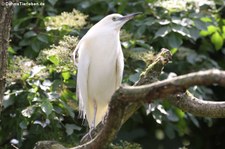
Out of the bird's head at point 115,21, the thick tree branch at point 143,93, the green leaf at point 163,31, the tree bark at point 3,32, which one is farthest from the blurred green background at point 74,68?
the thick tree branch at point 143,93

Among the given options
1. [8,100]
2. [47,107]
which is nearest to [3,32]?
[47,107]

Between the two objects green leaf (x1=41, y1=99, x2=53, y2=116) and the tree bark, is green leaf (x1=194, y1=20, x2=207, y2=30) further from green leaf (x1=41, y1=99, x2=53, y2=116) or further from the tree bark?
the tree bark

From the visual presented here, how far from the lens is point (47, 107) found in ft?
12.0

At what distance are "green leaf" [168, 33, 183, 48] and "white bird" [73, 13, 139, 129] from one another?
0.83 metres

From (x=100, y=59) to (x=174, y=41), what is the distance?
97cm

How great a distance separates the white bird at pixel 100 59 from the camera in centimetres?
362

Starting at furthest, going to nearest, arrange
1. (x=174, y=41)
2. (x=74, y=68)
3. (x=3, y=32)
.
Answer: (x=174, y=41)
(x=74, y=68)
(x=3, y=32)

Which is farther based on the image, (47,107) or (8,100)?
(8,100)

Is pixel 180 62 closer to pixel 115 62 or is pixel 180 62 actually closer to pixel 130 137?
pixel 130 137

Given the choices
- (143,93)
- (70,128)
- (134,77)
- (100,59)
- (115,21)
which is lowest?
(70,128)

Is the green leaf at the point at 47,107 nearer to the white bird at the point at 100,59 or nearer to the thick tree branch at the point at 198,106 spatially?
the white bird at the point at 100,59

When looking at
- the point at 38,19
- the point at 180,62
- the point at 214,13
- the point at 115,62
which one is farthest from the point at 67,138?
the point at 214,13

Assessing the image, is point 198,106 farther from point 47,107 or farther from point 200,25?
point 200,25

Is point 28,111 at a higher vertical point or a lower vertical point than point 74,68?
lower
